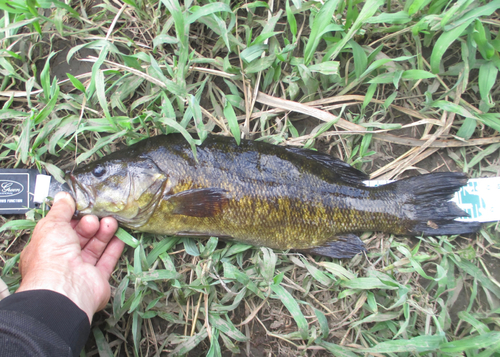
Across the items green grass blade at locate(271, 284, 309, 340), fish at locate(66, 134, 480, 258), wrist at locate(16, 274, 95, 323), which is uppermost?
fish at locate(66, 134, 480, 258)

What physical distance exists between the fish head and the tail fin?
2338mm

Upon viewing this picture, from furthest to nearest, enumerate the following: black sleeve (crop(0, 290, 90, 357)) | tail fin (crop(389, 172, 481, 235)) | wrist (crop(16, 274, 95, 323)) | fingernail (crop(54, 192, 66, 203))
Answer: tail fin (crop(389, 172, 481, 235)), fingernail (crop(54, 192, 66, 203)), wrist (crop(16, 274, 95, 323)), black sleeve (crop(0, 290, 90, 357))

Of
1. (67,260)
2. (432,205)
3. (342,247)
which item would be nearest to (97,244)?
(67,260)

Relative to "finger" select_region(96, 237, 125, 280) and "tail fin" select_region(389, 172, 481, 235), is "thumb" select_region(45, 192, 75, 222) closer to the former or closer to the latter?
"finger" select_region(96, 237, 125, 280)

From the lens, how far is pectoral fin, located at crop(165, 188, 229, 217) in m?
2.67

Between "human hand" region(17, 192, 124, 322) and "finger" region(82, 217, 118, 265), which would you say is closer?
"human hand" region(17, 192, 124, 322)

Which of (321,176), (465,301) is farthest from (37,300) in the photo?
(465,301)

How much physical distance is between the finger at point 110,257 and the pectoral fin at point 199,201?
29.3 inches

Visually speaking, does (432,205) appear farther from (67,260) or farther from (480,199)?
(67,260)

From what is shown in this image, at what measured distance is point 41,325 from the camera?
215cm

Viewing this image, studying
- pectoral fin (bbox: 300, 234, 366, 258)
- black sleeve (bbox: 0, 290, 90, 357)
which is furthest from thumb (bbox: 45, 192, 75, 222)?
pectoral fin (bbox: 300, 234, 366, 258)

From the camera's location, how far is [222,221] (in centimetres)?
277

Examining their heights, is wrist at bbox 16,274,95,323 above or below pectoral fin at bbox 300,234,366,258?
above

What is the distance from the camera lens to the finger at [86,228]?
2.71 meters
